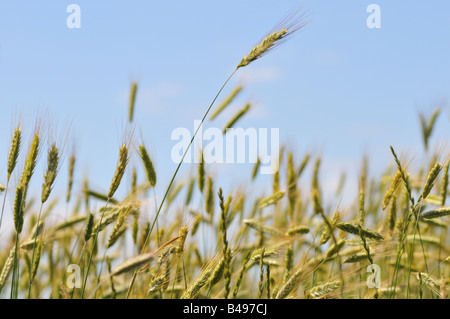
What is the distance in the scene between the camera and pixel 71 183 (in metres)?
2.86

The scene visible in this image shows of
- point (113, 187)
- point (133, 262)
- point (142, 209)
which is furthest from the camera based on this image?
point (142, 209)

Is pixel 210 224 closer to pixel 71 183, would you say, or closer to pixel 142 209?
pixel 142 209

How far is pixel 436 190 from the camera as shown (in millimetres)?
3000

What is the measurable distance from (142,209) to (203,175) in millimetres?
500

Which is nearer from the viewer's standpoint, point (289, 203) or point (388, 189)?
point (388, 189)
